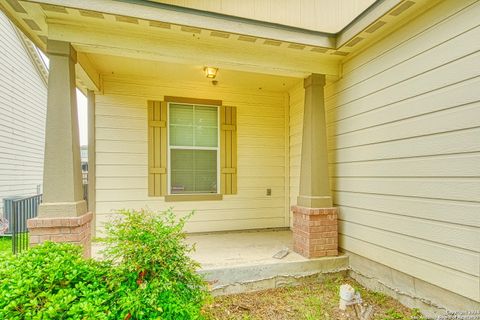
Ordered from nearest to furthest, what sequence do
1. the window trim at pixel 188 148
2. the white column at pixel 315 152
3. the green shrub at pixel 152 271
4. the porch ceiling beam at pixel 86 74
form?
the green shrub at pixel 152 271
the porch ceiling beam at pixel 86 74
the white column at pixel 315 152
the window trim at pixel 188 148

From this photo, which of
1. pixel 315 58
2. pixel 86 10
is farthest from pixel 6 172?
pixel 315 58

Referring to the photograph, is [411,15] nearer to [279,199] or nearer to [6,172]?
[279,199]

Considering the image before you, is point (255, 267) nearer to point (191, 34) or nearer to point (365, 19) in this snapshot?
point (191, 34)

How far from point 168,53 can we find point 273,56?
1286 mm

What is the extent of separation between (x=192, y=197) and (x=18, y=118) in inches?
234

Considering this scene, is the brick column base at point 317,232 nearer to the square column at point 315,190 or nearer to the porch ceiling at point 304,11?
the square column at point 315,190

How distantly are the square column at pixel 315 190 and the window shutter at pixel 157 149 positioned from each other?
2.32 meters

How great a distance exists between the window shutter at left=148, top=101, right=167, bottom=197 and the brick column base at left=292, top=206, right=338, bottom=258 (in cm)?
234

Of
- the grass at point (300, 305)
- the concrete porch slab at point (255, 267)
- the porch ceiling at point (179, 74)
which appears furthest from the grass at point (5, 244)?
the grass at point (300, 305)

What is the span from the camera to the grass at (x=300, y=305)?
8.34ft

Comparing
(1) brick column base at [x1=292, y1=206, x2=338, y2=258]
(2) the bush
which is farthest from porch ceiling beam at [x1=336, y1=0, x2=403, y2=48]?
(2) the bush

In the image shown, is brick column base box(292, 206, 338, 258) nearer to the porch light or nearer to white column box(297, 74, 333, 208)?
white column box(297, 74, 333, 208)

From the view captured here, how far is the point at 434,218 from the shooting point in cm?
235

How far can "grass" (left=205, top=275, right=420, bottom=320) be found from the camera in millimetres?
2541
